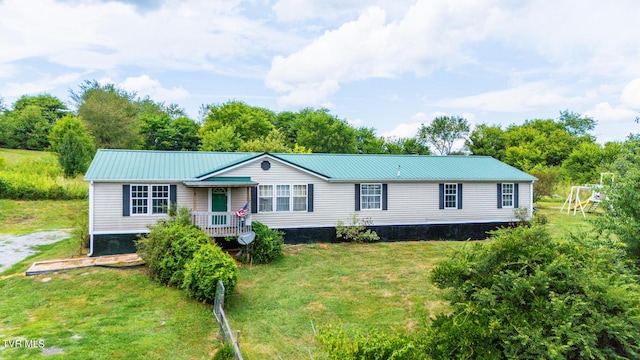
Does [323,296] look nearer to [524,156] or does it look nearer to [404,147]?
[524,156]

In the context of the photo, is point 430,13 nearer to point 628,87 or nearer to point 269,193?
point 269,193

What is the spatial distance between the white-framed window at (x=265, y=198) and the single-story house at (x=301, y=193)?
40mm

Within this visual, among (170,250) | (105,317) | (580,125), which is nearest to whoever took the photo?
(105,317)

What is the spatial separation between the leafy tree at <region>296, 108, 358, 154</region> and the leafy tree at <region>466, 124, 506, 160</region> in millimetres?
14703

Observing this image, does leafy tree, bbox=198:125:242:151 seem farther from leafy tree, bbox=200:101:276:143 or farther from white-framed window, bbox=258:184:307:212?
white-framed window, bbox=258:184:307:212

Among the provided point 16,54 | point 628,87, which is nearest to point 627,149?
point 628,87

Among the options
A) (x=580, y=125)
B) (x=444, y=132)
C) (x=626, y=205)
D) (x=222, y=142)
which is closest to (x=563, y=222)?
(x=626, y=205)

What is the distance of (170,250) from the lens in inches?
404

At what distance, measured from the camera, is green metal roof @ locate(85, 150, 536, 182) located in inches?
541

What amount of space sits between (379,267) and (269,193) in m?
5.32

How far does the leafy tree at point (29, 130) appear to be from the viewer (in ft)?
123

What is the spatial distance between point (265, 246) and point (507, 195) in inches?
472

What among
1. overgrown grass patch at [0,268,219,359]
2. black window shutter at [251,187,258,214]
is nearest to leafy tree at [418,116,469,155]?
black window shutter at [251,187,258,214]

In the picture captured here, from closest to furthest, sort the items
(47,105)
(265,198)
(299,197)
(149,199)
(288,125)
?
(149,199) → (265,198) → (299,197) → (47,105) → (288,125)
